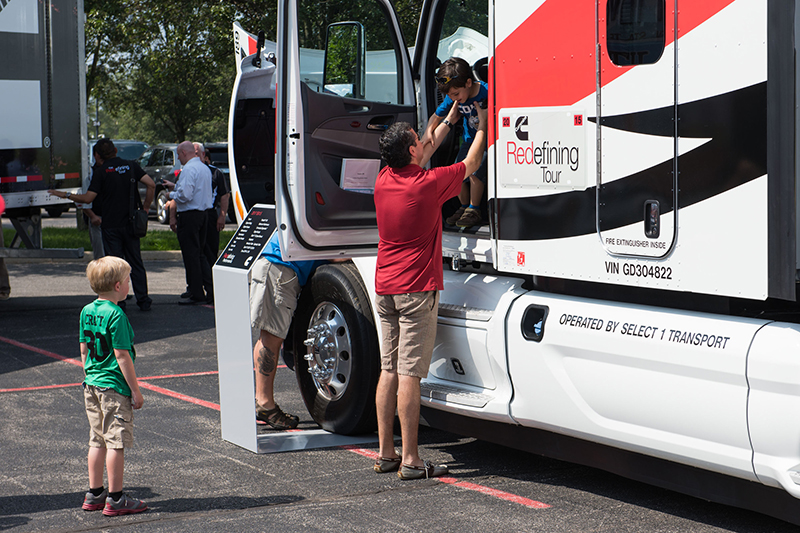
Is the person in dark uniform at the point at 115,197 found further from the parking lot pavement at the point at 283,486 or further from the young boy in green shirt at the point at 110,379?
the young boy in green shirt at the point at 110,379

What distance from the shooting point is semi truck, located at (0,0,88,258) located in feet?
32.7

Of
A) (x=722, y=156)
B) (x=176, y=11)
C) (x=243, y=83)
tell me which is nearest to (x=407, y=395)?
(x=722, y=156)

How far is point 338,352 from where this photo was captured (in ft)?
19.9

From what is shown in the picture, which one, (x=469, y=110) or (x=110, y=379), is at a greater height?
(x=469, y=110)

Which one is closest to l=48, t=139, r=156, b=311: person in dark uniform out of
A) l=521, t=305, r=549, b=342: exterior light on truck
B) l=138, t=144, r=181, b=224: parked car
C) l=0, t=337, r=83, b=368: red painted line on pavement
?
l=0, t=337, r=83, b=368: red painted line on pavement

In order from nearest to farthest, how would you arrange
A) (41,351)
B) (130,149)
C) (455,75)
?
(455,75), (41,351), (130,149)

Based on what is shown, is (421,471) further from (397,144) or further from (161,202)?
(161,202)

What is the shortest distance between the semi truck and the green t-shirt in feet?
19.1

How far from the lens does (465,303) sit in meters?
5.46

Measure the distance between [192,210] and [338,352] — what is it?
599 cm

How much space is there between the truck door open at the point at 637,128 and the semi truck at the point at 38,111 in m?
7.18

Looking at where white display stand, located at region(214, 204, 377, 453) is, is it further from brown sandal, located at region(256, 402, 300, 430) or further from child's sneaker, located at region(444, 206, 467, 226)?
child's sneaker, located at region(444, 206, 467, 226)

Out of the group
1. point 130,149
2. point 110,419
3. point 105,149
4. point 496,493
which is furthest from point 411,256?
point 130,149

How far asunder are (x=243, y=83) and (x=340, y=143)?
2.24 meters
